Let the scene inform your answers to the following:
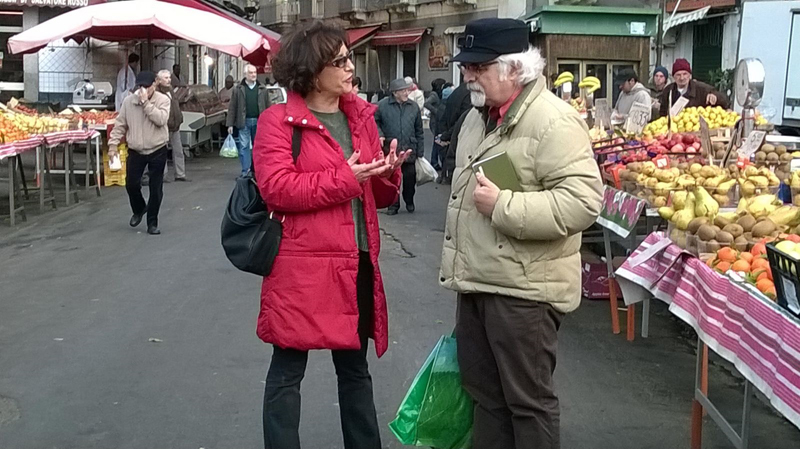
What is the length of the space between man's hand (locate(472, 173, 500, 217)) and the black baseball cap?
412 mm

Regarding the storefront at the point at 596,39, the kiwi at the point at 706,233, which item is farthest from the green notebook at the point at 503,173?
the storefront at the point at 596,39

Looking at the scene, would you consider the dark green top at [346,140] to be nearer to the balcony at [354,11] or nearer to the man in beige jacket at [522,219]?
the man in beige jacket at [522,219]

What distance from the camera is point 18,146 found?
10141 mm

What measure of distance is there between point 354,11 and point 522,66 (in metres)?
40.3

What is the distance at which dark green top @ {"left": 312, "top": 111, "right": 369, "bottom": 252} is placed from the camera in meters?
3.61

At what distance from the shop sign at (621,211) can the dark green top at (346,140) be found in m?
2.39

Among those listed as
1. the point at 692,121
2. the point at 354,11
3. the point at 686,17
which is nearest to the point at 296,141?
the point at 692,121

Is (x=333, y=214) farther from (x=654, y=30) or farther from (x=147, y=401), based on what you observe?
(x=654, y=30)

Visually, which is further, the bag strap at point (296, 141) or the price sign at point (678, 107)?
the price sign at point (678, 107)

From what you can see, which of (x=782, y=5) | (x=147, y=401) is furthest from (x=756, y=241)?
(x=782, y=5)

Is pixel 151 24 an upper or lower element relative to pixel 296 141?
upper

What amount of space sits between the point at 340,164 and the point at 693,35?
2518cm

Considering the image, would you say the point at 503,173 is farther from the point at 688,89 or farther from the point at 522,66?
the point at 688,89

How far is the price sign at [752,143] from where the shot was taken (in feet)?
20.3
